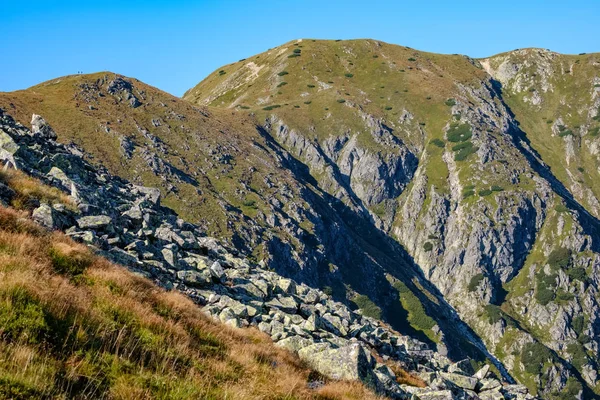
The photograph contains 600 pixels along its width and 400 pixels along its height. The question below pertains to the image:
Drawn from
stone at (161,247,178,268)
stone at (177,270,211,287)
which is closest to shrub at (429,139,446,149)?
stone at (161,247,178,268)

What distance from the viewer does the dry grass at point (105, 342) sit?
6309 mm

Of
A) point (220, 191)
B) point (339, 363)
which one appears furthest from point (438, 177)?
point (339, 363)

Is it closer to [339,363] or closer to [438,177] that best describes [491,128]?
[438,177]

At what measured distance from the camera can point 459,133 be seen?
192250 mm

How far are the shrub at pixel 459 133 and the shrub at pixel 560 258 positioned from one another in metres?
63.4

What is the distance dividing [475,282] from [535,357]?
35231 mm

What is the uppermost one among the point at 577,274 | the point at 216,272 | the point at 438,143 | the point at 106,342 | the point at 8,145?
the point at 438,143

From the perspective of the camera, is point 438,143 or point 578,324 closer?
point 578,324

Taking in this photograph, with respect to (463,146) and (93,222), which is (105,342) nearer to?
(93,222)

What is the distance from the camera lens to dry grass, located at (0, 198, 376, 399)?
20.7 ft

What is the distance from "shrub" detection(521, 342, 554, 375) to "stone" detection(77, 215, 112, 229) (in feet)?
478

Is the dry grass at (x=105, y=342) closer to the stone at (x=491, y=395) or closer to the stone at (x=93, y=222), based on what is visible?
the stone at (x=93, y=222)

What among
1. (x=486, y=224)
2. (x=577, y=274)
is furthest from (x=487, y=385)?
(x=577, y=274)

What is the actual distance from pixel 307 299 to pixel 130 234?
1230cm
